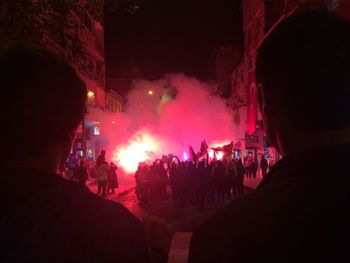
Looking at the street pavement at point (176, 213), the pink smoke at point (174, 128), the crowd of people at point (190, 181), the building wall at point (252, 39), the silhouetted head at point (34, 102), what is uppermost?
the building wall at point (252, 39)

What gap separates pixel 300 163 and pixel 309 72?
0.29 meters

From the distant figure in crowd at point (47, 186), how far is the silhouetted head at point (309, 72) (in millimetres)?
656

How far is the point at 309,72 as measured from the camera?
45.7 inches

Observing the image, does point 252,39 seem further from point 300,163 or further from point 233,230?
point 233,230

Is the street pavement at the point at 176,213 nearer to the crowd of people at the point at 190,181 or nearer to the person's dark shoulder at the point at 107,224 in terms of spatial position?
the crowd of people at the point at 190,181

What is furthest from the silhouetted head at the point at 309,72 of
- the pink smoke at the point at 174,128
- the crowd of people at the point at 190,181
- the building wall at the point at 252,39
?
the pink smoke at the point at 174,128

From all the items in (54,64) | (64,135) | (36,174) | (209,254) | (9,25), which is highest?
(9,25)

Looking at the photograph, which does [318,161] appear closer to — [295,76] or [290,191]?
[290,191]

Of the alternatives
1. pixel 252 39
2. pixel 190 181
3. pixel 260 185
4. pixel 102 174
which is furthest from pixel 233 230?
pixel 252 39

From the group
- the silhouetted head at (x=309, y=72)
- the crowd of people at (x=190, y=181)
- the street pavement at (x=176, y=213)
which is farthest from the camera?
the crowd of people at (x=190, y=181)

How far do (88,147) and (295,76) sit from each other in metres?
31.0

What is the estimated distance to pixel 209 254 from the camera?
3.55ft

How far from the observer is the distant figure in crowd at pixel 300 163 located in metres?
1.01

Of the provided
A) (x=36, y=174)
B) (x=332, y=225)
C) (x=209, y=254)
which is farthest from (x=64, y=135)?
(x=332, y=225)
